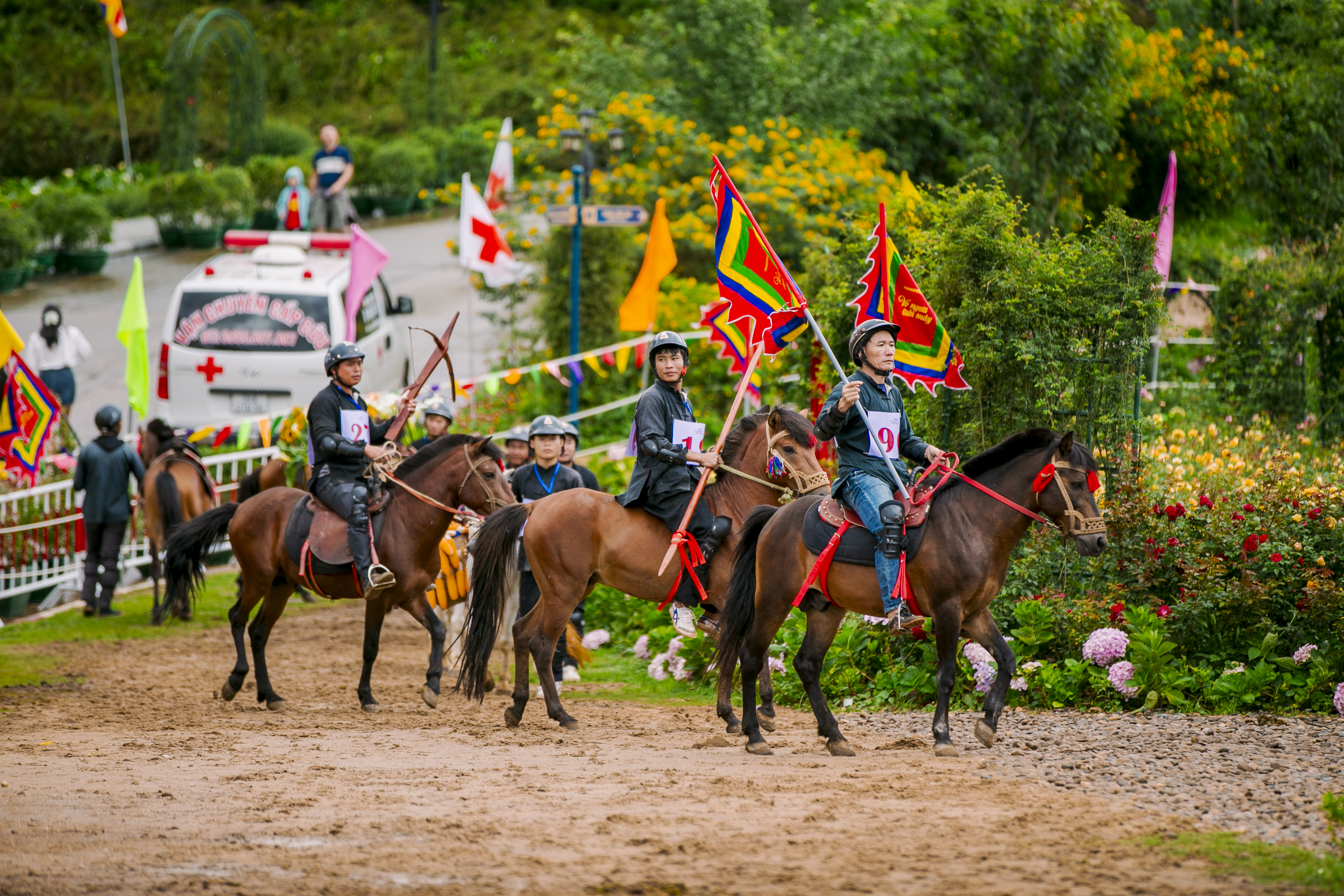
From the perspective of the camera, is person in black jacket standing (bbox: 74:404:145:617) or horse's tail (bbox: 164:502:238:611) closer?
horse's tail (bbox: 164:502:238:611)

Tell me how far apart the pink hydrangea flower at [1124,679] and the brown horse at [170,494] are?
Answer: 8.69 metres

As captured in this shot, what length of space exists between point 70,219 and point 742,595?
895 inches

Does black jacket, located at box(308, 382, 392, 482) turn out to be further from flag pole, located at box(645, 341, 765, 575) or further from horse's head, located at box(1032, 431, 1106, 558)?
horse's head, located at box(1032, 431, 1106, 558)

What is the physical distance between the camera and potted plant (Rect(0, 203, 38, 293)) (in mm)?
25141

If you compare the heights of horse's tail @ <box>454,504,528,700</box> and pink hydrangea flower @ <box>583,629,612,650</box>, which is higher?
horse's tail @ <box>454,504,528,700</box>

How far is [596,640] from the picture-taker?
13023 mm

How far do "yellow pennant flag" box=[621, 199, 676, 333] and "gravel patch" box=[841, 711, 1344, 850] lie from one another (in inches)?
300

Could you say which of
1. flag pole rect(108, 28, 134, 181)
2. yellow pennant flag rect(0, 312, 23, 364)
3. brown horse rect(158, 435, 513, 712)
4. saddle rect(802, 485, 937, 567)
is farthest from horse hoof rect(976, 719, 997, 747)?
flag pole rect(108, 28, 134, 181)

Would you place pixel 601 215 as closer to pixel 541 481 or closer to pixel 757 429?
pixel 541 481

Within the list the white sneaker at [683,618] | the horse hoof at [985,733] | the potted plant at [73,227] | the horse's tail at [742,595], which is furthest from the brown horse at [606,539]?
the potted plant at [73,227]

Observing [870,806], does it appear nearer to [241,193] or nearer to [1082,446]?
[1082,446]

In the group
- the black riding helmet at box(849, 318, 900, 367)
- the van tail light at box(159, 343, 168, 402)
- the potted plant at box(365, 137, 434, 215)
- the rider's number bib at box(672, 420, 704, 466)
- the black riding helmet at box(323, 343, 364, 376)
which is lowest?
the van tail light at box(159, 343, 168, 402)

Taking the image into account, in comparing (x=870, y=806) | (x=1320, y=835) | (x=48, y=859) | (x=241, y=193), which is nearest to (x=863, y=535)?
(x=870, y=806)

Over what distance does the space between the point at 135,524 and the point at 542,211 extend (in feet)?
24.6
